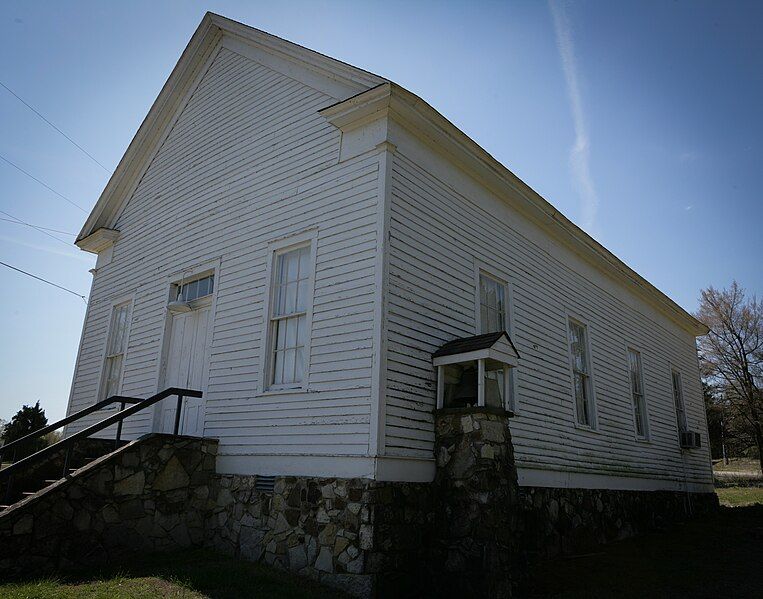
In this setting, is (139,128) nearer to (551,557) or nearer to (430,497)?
(430,497)

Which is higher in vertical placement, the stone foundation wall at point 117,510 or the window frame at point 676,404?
the window frame at point 676,404

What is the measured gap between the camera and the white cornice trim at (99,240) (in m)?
12.8

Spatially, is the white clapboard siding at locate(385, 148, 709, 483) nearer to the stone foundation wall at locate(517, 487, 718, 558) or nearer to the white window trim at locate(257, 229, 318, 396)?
the stone foundation wall at locate(517, 487, 718, 558)

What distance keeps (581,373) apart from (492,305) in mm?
3546

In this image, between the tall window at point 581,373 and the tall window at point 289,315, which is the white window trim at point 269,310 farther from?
the tall window at point 581,373

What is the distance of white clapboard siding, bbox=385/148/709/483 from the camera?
7.45 meters

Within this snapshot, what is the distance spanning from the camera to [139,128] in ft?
41.2

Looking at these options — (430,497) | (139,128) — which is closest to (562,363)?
(430,497)

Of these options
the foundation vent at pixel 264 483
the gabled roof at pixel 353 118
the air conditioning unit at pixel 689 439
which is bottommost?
the foundation vent at pixel 264 483

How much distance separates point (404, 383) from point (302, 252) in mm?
2589

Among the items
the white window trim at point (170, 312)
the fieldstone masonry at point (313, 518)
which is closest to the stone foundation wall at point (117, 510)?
the fieldstone masonry at point (313, 518)

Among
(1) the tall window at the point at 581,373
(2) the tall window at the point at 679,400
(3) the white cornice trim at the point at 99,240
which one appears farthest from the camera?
(2) the tall window at the point at 679,400

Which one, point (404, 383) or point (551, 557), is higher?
point (404, 383)

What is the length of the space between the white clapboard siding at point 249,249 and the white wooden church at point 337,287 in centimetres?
3
